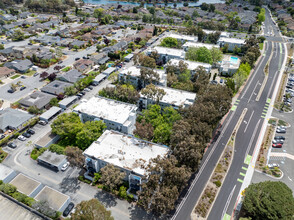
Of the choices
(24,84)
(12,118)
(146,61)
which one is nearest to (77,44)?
(24,84)

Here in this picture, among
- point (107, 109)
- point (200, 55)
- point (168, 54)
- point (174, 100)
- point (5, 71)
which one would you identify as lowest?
point (5, 71)

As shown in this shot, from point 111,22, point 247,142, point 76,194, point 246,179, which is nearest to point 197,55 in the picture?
point 247,142

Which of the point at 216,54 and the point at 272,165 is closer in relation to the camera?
the point at 272,165

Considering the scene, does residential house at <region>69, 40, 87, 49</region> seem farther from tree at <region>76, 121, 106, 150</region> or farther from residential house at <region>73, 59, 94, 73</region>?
tree at <region>76, 121, 106, 150</region>

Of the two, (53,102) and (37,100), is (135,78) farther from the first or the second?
(37,100)

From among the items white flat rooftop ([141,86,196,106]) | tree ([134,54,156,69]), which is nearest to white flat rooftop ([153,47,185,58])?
tree ([134,54,156,69])

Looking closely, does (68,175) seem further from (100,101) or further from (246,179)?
(246,179)

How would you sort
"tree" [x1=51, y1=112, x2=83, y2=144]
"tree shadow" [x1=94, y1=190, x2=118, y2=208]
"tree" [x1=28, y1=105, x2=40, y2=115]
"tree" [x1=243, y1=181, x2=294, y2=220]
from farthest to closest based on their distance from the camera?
"tree" [x1=28, y1=105, x2=40, y2=115], "tree" [x1=51, y1=112, x2=83, y2=144], "tree shadow" [x1=94, y1=190, x2=118, y2=208], "tree" [x1=243, y1=181, x2=294, y2=220]
